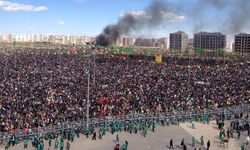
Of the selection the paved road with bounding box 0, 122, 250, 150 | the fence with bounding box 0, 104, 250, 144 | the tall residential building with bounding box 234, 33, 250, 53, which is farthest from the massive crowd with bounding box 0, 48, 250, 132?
the tall residential building with bounding box 234, 33, 250, 53

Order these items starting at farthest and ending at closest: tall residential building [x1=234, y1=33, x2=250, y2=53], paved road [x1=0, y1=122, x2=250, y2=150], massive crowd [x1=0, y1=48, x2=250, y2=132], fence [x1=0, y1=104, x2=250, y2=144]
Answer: tall residential building [x1=234, y1=33, x2=250, y2=53] < massive crowd [x1=0, y1=48, x2=250, y2=132] < fence [x1=0, y1=104, x2=250, y2=144] < paved road [x1=0, y1=122, x2=250, y2=150]

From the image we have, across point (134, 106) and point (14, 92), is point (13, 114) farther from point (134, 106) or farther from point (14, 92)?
point (134, 106)

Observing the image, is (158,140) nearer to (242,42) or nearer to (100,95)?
(100,95)

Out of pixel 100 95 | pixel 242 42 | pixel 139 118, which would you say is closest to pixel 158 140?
pixel 139 118

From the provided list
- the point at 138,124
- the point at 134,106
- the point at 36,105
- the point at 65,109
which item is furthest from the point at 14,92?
the point at 138,124

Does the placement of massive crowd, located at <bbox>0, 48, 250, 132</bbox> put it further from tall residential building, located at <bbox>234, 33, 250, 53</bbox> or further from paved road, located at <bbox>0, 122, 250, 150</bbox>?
tall residential building, located at <bbox>234, 33, 250, 53</bbox>

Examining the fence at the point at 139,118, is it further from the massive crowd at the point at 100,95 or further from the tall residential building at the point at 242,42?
the tall residential building at the point at 242,42
